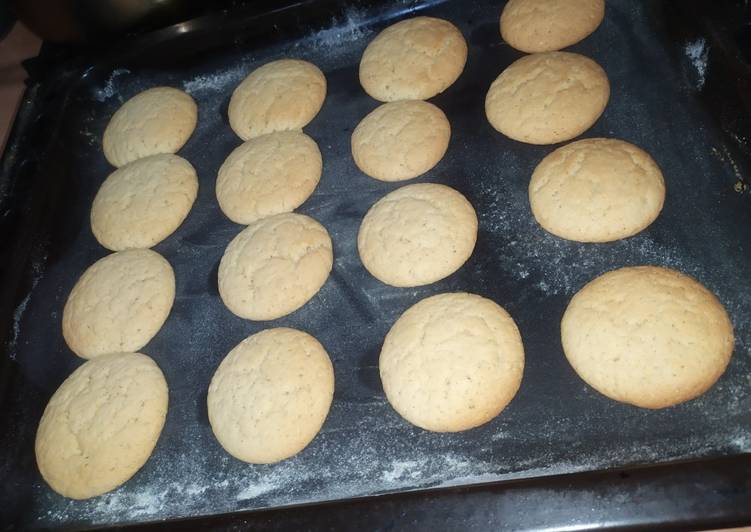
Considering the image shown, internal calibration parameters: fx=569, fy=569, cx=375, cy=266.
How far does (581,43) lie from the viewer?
2.04m

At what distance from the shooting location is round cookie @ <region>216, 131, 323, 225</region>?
1946mm

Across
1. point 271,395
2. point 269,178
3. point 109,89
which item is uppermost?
point 109,89

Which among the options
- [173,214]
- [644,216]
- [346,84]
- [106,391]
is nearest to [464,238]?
[644,216]

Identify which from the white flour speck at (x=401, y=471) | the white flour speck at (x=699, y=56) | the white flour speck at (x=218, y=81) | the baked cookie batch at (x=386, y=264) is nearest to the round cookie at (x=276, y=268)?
the baked cookie batch at (x=386, y=264)

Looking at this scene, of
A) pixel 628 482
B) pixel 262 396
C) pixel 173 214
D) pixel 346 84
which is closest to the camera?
pixel 628 482

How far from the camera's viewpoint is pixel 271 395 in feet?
5.18

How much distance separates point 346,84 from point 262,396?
1.26 meters

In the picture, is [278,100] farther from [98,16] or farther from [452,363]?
→ [452,363]

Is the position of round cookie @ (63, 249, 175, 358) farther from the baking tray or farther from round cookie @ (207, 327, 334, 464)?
round cookie @ (207, 327, 334, 464)

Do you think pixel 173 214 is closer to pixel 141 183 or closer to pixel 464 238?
pixel 141 183

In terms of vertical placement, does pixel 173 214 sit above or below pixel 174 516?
above

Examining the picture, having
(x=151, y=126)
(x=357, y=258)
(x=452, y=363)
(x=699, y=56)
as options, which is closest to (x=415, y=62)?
(x=357, y=258)

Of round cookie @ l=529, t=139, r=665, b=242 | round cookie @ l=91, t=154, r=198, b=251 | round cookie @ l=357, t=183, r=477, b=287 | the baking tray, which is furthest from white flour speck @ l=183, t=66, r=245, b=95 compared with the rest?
round cookie @ l=529, t=139, r=665, b=242

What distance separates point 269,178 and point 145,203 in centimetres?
48
